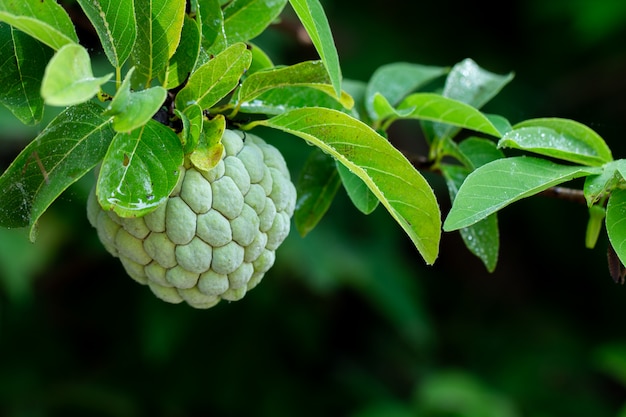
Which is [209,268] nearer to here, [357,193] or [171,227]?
[171,227]

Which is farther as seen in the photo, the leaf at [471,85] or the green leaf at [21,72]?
the leaf at [471,85]

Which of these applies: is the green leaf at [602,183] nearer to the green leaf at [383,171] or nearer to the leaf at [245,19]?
the green leaf at [383,171]

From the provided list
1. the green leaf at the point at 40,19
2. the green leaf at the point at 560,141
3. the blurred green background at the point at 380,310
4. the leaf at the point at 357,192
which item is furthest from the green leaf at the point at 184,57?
the blurred green background at the point at 380,310

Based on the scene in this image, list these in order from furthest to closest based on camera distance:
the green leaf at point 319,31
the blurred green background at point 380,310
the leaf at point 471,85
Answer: the blurred green background at point 380,310
the leaf at point 471,85
the green leaf at point 319,31

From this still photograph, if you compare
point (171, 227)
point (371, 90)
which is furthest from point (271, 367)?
point (171, 227)

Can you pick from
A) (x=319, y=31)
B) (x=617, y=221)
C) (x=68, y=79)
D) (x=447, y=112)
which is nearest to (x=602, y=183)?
(x=617, y=221)

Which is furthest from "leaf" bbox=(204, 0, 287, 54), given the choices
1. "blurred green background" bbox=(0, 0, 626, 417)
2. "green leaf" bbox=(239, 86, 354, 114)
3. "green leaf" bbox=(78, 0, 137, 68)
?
"blurred green background" bbox=(0, 0, 626, 417)

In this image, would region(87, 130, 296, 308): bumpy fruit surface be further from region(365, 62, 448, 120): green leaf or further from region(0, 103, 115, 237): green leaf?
region(365, 62, 448, 120): green leaf
